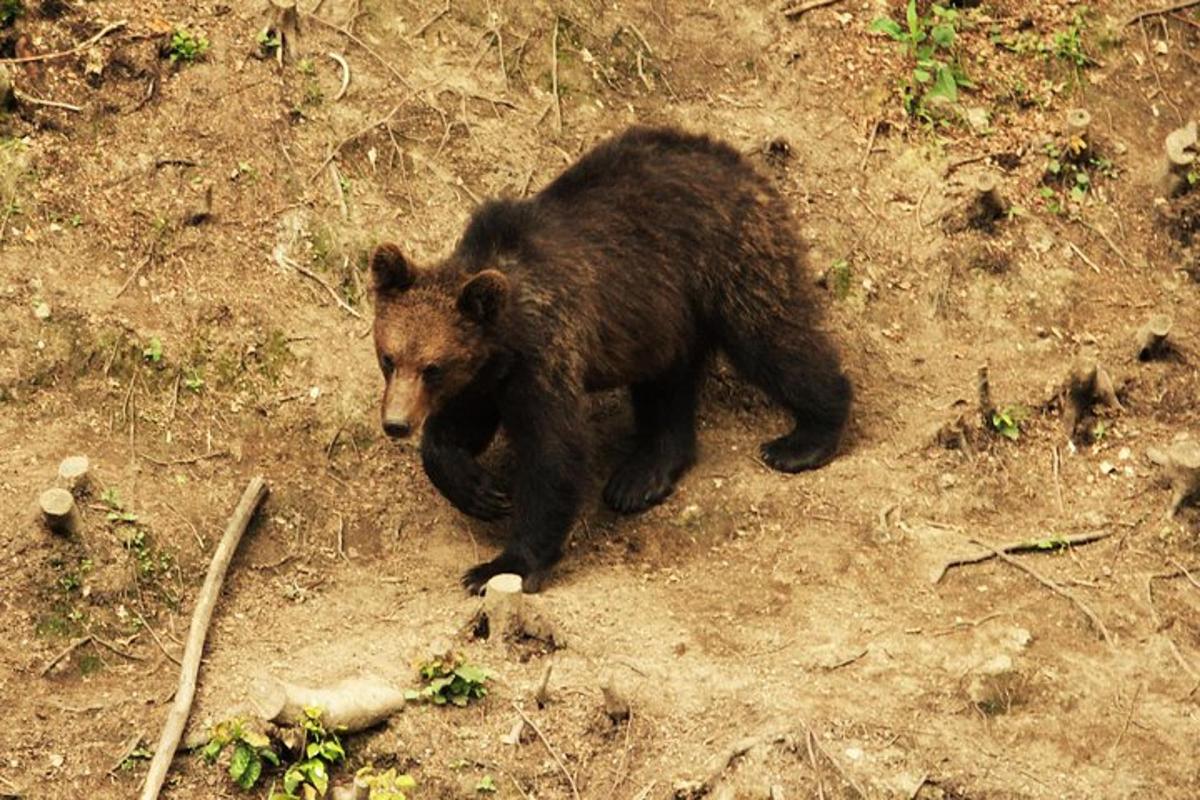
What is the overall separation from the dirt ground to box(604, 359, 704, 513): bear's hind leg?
11 cm

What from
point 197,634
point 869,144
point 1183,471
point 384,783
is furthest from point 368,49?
point 1183,471

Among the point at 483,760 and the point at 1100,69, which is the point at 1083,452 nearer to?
the point at 1100,69

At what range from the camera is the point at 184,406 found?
11.5m

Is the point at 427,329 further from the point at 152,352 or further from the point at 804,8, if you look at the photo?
the point at 804,8

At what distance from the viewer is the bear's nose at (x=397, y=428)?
10453 millimetres

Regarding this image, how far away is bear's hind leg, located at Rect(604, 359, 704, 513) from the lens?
12.0 m

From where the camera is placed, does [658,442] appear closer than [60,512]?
No

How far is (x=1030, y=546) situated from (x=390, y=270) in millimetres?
4161

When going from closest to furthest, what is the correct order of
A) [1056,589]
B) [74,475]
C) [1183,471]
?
1. [74,475]
2. [1056,589]
3. [1183,471]

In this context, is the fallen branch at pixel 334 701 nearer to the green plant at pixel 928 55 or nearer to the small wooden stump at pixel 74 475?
the small wooden stump at pixel 74 475

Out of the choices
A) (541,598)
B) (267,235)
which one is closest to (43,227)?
(267,235)

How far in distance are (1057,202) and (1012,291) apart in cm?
95

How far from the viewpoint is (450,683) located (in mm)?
9680

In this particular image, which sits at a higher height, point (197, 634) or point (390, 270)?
point (390, 270)
